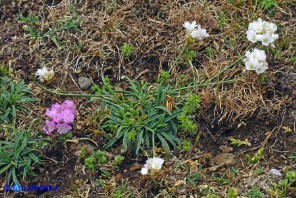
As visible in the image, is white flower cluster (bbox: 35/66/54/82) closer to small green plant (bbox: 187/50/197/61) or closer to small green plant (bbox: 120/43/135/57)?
small green plant (bbox: 120/43/135/57)

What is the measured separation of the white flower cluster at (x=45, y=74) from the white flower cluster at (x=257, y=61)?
109 centimetres

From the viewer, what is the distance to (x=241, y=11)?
11.3 feet

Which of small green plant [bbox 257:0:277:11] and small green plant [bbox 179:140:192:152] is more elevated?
small green plant [bbox 257:0:277:11]

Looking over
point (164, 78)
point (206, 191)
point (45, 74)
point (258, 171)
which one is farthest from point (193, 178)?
point (45, 74)

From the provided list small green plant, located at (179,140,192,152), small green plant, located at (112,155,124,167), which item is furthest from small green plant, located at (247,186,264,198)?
small green plant, located at (112,155,124,167)

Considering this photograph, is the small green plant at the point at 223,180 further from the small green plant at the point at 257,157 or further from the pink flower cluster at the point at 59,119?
the pink flower cluster at the point at 59,119

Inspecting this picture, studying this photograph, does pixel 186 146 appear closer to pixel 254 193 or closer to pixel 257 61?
pixel 254 193

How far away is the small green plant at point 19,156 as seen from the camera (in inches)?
111

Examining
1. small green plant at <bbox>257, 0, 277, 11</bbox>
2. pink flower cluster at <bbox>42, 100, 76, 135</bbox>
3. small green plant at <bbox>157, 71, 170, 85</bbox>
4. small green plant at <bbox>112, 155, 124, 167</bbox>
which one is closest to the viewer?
small green plant at <bbox>112, 155, 124, 167</bbox>

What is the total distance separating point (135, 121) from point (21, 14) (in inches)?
46.2

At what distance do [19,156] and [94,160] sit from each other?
37 centimetres

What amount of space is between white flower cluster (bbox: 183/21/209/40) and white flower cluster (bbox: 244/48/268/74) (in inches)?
11.5

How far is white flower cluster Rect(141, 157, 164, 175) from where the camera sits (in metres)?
2.74

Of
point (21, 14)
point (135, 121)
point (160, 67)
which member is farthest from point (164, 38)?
point (21, 14)
